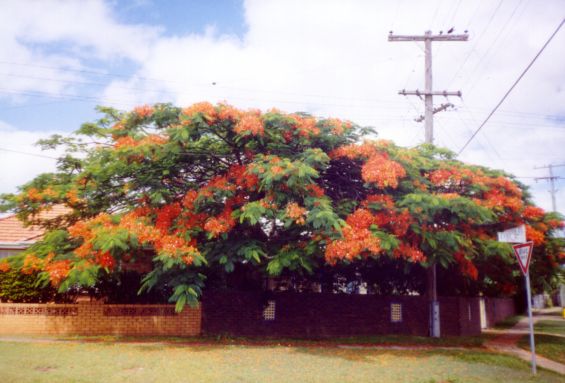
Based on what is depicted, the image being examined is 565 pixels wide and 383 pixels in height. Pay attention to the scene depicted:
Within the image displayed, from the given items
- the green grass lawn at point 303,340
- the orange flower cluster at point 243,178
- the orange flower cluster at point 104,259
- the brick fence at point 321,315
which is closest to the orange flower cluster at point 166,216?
the orange flower cluster at point 104,259

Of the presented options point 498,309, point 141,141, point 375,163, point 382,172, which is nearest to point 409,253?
point 382,172

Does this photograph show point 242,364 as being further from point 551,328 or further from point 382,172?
point 551,328

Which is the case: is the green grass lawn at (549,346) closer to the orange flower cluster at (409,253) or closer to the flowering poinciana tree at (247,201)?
the flowering poinciana tree at (247,201)

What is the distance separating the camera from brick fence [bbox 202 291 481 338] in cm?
1534

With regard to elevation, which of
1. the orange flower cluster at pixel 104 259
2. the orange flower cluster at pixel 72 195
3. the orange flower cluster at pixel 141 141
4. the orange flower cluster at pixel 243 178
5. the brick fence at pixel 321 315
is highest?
the orange flower cluster at pixel 141 141

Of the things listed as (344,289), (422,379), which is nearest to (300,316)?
(344,289)

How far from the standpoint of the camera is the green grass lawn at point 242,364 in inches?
352

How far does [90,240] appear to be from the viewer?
10922 mm

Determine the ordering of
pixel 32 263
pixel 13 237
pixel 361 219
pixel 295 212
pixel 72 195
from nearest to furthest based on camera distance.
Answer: pixel 295 212
pixel 361 219
pixel 32 263
pixel 72 195
pixel 13 237

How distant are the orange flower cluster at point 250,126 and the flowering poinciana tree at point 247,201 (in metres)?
0.03

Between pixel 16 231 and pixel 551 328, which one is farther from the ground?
pixel 16 231

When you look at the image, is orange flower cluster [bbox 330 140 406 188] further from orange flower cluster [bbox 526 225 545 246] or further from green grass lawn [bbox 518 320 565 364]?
green grass lawn [bbox 518 320 565 364]

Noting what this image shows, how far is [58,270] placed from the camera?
36.8ft

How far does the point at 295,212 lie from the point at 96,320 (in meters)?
8.21
